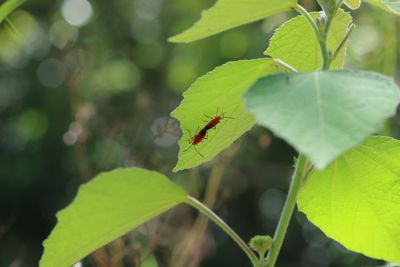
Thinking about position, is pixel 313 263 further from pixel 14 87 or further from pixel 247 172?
pixel 14 87

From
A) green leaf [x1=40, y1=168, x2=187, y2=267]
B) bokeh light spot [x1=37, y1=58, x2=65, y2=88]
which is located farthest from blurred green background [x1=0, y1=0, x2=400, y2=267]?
green leaf [x1=40, y1=168, x2=187, y2=267]

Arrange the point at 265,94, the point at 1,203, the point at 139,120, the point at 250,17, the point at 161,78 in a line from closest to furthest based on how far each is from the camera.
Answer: the point at 265,94 < the point at 250,17 < the point at 139,120 < the point at 1,203 < the point at 161,78

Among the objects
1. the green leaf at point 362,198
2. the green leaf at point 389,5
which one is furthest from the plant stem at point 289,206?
the green leaf at point 389,5

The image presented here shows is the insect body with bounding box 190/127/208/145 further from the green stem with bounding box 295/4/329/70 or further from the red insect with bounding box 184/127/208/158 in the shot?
the green stem with bounding box 295/4/329/70

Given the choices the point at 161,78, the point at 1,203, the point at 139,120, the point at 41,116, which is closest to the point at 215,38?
the point at 161,78

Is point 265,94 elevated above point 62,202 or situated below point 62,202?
above
